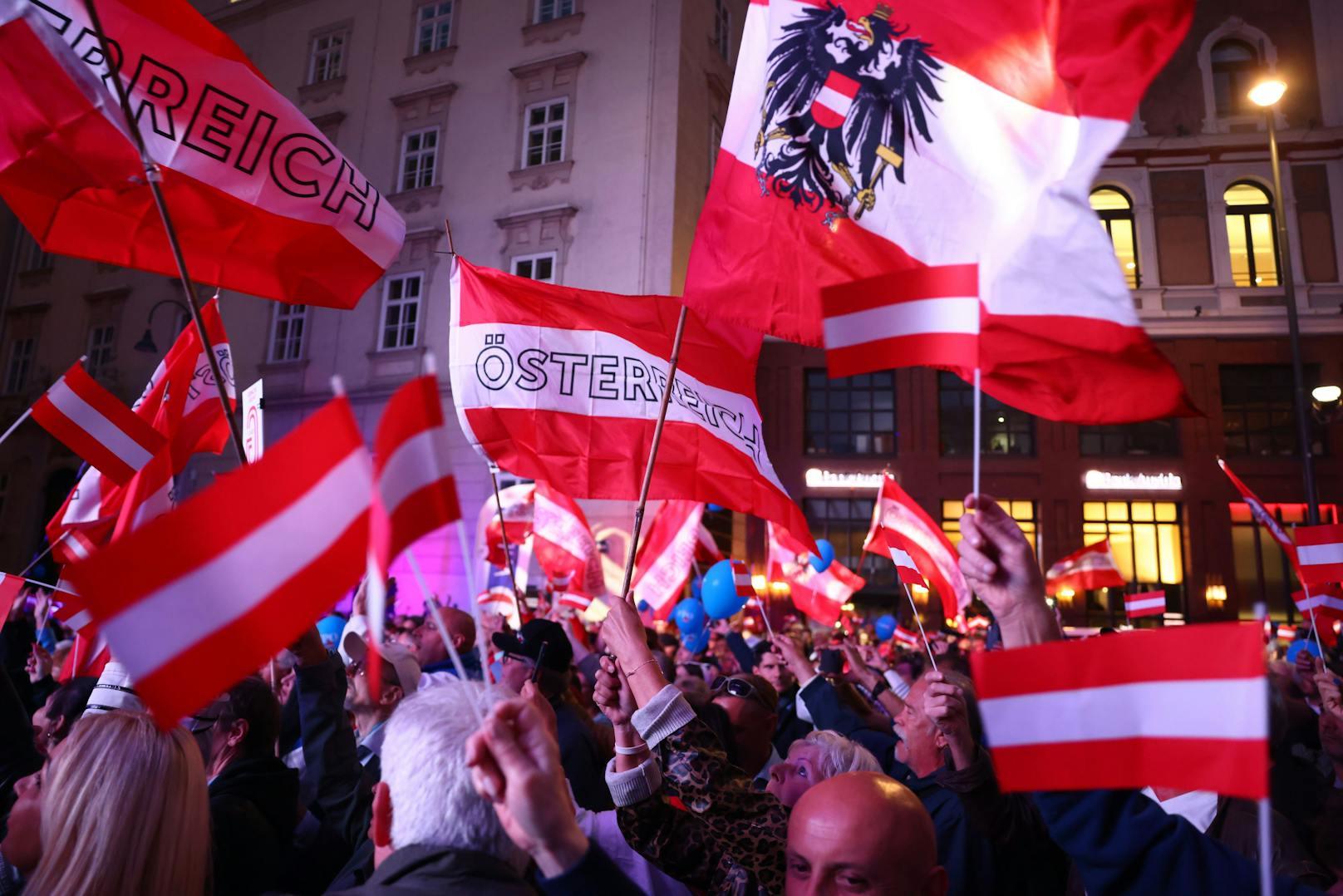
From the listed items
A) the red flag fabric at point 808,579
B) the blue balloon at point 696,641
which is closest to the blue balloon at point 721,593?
the red flag fabric at point 808,579

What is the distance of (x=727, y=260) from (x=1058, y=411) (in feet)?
4.69

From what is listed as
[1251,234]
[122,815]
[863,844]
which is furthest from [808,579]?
[1251,234]

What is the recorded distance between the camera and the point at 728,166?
3.64 m

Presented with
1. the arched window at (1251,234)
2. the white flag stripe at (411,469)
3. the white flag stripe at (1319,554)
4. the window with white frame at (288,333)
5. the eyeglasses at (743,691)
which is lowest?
the eyeglasses at (743,691)

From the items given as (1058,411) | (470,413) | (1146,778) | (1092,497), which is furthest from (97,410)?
(1092,497)

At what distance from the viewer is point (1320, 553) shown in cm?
612

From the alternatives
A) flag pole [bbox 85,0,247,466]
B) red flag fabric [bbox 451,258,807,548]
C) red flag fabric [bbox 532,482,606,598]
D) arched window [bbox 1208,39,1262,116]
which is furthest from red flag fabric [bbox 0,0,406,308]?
arched window [bbox 1208,39,1262,116]

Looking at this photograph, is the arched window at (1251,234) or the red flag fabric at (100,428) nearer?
the red flag fabric at (100,428)

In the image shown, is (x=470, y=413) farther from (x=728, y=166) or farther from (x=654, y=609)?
(x=654, y=609)

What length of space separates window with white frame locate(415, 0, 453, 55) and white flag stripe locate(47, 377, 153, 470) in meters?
21.7

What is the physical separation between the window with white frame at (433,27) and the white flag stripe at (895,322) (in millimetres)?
24632

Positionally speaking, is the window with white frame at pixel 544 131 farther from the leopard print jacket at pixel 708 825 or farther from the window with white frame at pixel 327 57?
the leopard print jacket at pixel 708 825

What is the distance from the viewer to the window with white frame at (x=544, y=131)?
72.9 feet

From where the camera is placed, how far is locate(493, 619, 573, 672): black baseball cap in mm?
4070
